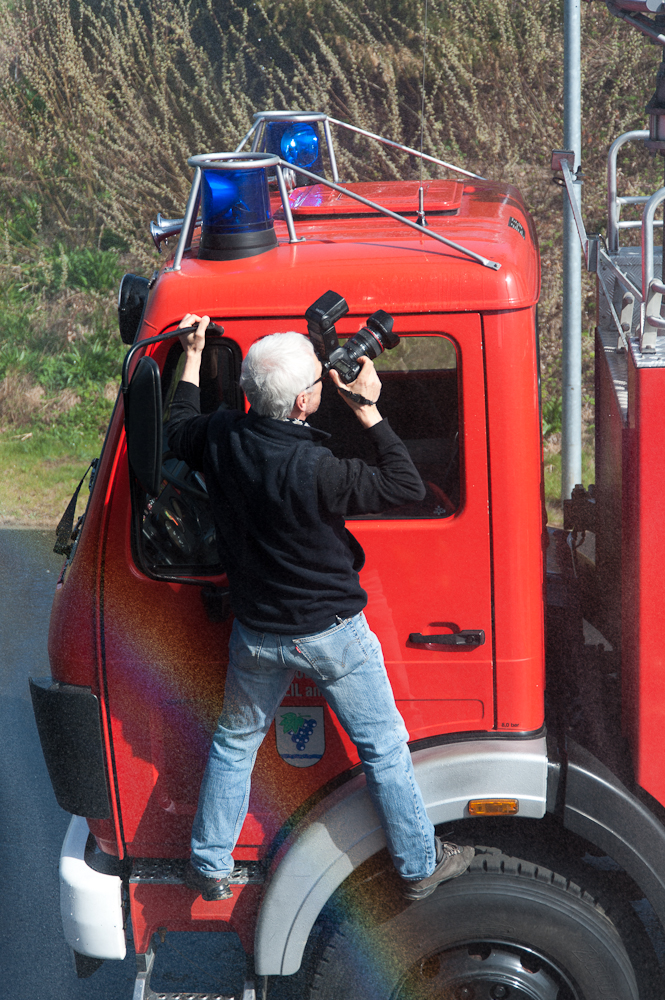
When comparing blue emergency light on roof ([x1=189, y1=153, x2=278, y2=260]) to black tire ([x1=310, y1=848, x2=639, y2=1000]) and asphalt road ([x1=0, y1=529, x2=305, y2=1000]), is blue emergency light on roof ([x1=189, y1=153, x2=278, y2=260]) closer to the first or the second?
black tire ([x1=310, y1=848, x2=639, y2=1000])

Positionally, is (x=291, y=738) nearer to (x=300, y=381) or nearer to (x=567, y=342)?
(x=300, y=381)

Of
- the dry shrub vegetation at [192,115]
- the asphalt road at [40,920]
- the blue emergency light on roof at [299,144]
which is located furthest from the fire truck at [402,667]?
the dry shrub vegetation at [192,115]

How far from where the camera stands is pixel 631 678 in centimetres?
234

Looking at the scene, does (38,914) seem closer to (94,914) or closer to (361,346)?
(94,914)

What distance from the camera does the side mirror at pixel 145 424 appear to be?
84.5 inches

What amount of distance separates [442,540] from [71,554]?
1103 millimetres

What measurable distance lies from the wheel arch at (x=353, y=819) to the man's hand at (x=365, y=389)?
0.89 meters

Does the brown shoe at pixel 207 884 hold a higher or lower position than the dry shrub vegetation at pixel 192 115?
lower

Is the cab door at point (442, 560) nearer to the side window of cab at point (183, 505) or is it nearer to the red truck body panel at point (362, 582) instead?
the red truck body panel at point (362, 582)

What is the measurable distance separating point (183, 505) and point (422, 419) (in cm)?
71

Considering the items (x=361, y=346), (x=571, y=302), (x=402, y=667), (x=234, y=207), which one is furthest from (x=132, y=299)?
(x=571, y=302)

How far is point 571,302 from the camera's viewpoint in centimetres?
703

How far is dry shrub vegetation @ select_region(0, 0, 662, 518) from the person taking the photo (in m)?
9.35

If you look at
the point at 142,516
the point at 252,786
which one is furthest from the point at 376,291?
the point at 252,786
